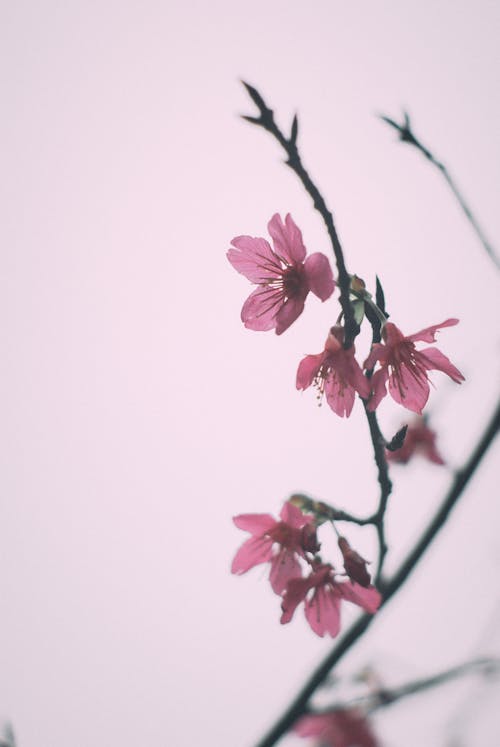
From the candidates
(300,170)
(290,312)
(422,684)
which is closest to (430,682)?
(422,684)

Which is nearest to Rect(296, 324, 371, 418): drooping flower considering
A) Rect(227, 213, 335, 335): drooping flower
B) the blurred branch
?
Rect(227, 213, 335, 335): drooping flower

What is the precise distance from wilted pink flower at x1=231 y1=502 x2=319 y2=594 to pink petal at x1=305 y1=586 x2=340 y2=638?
0.10 metres

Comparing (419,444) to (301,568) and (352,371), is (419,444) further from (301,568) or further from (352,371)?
(352,371)

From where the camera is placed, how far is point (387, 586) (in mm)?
1593

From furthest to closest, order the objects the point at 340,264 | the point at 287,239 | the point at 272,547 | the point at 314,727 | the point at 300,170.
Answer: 1. the point at 314,727
2. the point at 272,547
3. the point at 287,239
4. the point at 340,264
5. the point at 300,170

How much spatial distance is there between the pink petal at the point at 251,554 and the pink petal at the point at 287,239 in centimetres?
86

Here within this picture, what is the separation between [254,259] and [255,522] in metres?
0.80

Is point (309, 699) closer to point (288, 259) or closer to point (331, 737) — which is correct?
point (331, 737)

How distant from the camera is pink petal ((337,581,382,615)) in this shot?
1.39 m

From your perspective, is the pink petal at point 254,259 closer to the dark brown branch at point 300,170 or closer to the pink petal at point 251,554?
the dark brown branch at point 300,170

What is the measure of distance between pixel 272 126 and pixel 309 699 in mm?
1649

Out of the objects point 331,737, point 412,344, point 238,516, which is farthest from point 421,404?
point 331,737

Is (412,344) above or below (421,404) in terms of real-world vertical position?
above

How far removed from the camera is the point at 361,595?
1406 millimetres
